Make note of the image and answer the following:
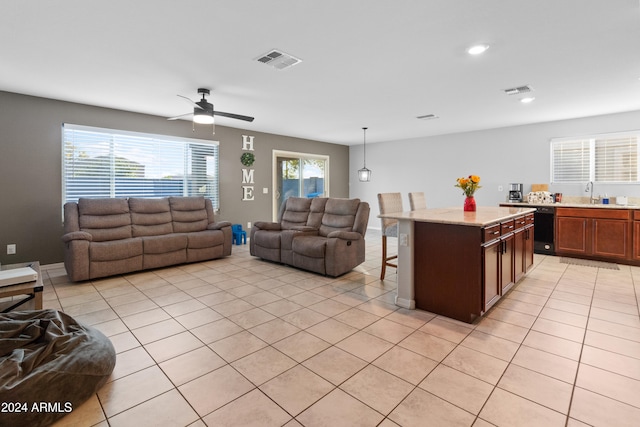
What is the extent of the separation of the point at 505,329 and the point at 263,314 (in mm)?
2151

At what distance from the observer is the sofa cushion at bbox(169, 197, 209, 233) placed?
534cm

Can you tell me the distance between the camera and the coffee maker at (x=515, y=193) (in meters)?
6.07

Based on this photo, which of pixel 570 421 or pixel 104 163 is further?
pixel 104 163

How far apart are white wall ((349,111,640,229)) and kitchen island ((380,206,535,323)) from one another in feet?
12.0

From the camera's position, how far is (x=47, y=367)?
1668mm

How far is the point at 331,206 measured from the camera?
197 inches

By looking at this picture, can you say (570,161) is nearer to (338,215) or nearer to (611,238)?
(611,238)

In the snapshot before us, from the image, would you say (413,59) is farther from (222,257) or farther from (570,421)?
(222,257)

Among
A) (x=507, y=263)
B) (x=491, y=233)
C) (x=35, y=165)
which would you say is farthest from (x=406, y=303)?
(x=35, y=165)

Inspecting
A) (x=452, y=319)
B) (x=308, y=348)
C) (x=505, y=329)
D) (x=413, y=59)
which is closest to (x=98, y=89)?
(x=413, y=59)

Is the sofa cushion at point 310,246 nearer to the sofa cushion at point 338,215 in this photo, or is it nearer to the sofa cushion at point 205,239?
the sofa cushion at point 338,215

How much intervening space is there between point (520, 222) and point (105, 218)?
5611 millimetres

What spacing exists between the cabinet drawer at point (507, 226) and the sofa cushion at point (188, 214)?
178 inches

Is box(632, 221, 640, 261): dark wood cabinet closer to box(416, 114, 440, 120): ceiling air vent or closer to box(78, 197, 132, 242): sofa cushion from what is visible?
box(416, 114, 440, 120): ceiling air vent
